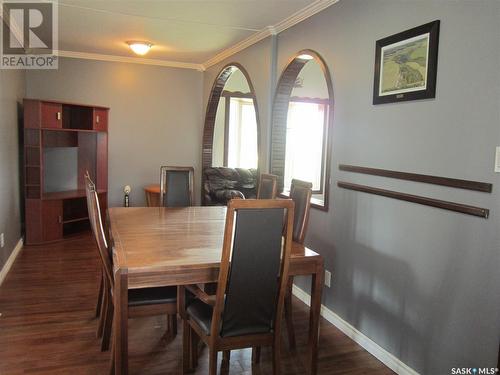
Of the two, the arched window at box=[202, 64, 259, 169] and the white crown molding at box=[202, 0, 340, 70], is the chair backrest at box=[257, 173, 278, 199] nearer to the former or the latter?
the white crown molding at box=[202, 0, 340, 70]

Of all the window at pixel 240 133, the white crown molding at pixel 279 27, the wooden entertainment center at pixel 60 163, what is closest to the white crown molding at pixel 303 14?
the white crown molding at pixel 279 27

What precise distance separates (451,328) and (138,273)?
1.60 m

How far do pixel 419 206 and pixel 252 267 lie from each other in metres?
1.06

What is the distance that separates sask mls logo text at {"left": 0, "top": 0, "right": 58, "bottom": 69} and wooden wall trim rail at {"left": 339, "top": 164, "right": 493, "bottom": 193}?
3.04 m

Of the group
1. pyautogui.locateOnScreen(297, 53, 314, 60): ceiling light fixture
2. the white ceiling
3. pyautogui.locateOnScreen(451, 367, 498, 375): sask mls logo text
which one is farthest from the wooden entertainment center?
pyautogui.locateOnScreen(451, 367, 498, 375): sask mls logo text

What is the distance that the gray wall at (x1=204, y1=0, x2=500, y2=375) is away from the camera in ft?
6.57

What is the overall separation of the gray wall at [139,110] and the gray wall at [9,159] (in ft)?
3.03

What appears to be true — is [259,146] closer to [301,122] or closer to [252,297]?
[252,297]

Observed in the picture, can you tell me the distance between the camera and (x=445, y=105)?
7.25 feet

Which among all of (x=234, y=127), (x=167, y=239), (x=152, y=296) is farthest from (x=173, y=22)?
(x=234, y=127)

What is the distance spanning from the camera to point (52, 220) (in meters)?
5.25

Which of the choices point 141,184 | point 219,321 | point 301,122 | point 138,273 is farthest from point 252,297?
point 301,122

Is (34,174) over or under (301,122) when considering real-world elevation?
under

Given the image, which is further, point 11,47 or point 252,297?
point 11,47
